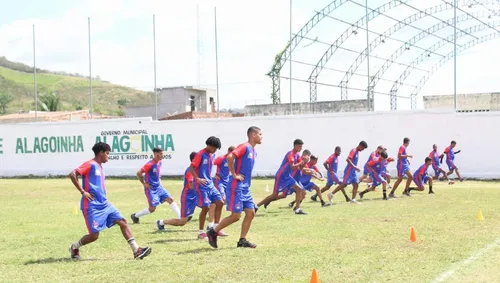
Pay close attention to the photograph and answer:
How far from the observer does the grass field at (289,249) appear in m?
8.36

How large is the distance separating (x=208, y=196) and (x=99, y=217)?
2.81 m

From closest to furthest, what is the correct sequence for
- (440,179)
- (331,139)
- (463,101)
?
1. (440,179)
2. (331,139)
3. (463,101)

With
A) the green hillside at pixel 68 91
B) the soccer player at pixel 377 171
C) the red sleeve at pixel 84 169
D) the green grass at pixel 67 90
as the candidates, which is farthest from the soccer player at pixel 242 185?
the green grass at pixel 67 90

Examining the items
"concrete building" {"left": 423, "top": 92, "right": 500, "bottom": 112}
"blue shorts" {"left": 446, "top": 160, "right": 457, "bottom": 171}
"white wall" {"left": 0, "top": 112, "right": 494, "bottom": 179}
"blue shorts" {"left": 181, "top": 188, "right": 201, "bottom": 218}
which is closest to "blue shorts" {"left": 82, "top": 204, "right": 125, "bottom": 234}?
"blue shorts" {"left": 181, "top": 188, "right": 201, "bottom": 218}

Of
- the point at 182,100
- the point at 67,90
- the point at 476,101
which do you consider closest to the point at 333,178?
the point at 476,101

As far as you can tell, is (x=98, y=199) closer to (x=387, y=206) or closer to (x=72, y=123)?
(x=387, y=206)

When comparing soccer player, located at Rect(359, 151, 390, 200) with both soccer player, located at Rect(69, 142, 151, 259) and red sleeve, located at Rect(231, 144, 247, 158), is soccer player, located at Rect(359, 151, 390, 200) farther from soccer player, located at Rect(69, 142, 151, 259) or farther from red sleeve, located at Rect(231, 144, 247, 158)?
soccer player, located at Rect(69, 142, 151, 259)

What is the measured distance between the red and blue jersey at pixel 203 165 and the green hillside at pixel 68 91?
108962 mm

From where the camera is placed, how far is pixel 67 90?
136 meters

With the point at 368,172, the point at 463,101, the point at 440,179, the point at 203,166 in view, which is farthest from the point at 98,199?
the point at 463,101

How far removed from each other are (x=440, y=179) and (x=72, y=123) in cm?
2065

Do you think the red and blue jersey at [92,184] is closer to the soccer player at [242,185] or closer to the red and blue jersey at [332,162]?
the soccer player at [242,185]

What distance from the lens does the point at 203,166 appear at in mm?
11922

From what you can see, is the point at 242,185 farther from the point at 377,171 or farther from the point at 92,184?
the point at 377,171
